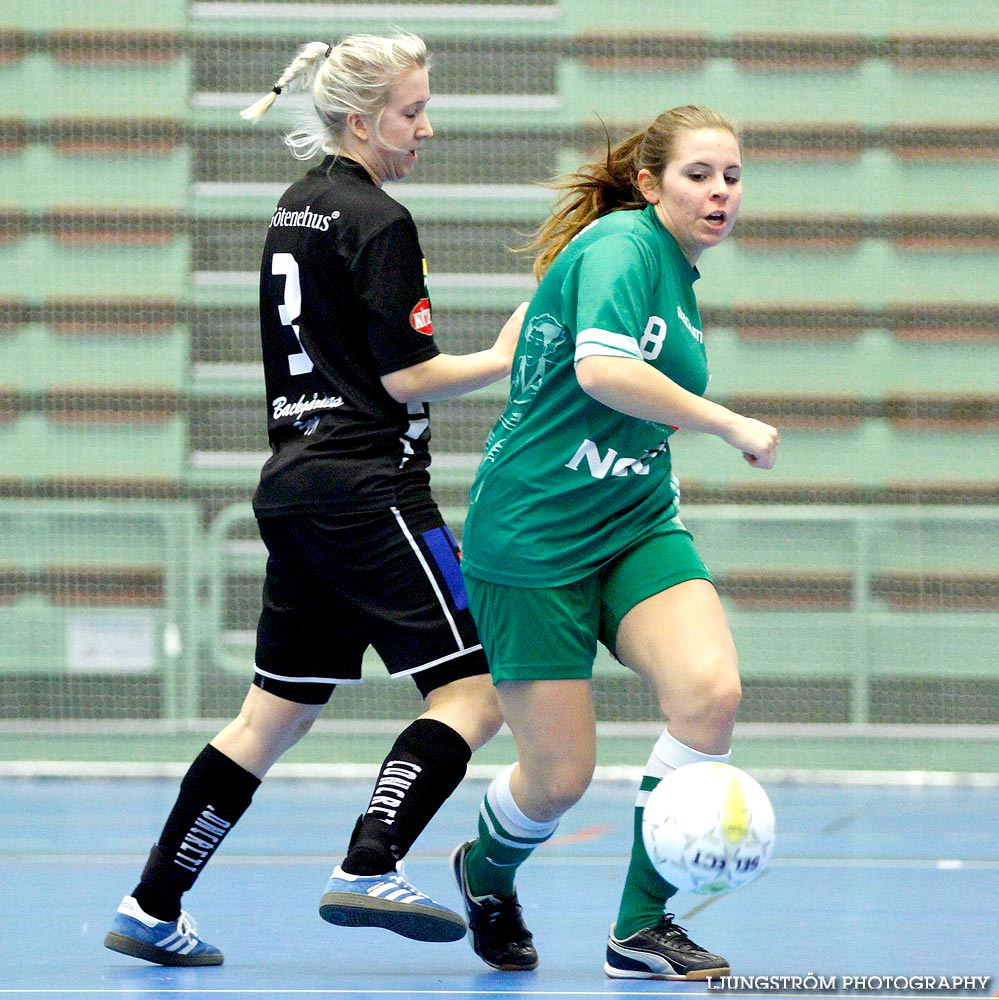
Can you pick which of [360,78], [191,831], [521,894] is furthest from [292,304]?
[521,894]

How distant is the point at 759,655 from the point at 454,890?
8.34 feet

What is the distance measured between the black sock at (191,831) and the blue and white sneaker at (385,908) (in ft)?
1.16

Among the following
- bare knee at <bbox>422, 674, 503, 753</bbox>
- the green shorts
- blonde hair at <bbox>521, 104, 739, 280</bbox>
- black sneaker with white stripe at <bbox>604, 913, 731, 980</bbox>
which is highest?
blonde hair at <bbox>521, 104, 739, 280</bbox>

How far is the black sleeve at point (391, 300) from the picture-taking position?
306cm

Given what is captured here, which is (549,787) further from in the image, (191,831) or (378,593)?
(191,831)

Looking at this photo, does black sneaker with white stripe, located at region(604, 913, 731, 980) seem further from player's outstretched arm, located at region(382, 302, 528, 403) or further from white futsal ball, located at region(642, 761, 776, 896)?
player's outstretched arm, located at region(382, 302, 528, 403)

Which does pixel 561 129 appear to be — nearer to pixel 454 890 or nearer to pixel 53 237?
pixel 53 237

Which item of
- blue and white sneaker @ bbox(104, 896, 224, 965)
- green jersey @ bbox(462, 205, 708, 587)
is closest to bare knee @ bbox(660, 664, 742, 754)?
A: green jersey @ bbox(462, 205, 708, 587)

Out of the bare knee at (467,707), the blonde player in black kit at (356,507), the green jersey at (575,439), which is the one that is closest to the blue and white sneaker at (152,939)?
the blonde player in black kit at (356,507)

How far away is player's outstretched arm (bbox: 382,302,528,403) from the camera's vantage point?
308 cm

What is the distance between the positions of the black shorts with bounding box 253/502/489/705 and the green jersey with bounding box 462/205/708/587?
10 centimetres

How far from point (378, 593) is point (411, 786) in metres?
0.35

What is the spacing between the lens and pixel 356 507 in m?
3.10

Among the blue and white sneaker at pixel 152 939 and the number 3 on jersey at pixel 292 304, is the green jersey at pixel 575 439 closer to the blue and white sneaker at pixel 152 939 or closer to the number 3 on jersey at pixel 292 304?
the number 3 on jersey at pixel 292 304
